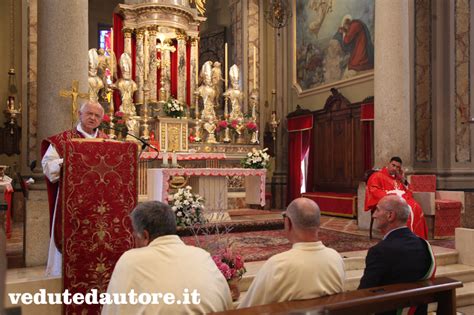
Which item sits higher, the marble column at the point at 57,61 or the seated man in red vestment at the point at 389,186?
the marble column at the point at 57,61

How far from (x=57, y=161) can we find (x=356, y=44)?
9.10 meters

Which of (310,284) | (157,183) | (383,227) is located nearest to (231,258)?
(383,227)

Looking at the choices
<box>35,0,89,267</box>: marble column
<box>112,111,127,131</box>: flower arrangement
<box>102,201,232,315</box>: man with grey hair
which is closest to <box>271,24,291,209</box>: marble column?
<box>112,111,127,131</box>: flower arrangement

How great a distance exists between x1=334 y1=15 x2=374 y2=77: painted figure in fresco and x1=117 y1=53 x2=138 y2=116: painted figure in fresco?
509cm

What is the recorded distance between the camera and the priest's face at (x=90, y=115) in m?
4.40

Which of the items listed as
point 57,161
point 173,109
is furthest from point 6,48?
point 57,161

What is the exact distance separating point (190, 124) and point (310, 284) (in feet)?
29.3

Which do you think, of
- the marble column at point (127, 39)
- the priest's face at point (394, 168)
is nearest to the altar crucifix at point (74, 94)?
the priest's face at point (394, 168)

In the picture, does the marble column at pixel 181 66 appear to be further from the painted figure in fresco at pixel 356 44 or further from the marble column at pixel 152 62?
the painted figure in fresco at pixel 356 44

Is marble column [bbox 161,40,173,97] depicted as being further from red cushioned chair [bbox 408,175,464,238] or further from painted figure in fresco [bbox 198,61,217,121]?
red cushioned chair [bbox 408,175,464,238]

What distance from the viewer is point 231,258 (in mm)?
4281

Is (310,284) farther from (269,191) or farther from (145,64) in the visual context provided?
(269,191)

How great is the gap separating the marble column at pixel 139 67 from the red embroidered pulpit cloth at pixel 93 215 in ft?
23.9

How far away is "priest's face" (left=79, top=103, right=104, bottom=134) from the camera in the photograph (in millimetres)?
4402
